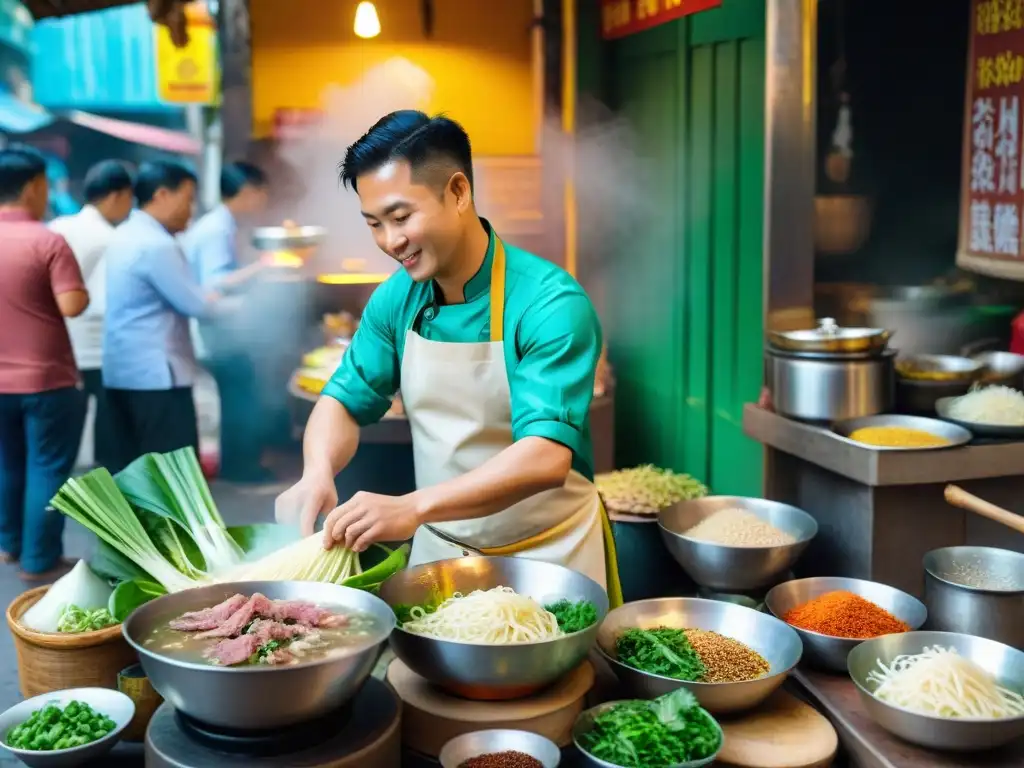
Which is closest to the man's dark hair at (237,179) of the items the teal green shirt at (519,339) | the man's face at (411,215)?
the teal green shirt at (519,339)

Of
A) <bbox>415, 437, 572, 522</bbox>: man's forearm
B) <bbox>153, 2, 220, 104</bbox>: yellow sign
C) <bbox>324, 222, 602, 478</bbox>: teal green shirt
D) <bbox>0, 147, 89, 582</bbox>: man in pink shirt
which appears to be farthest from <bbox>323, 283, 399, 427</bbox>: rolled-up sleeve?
<bbox>153, 2, 220, 104</bbox>: yellow sign

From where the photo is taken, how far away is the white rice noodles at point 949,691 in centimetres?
183

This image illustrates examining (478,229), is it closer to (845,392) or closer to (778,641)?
(778,641)

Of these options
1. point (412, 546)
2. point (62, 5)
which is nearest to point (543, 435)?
point (412, 546)

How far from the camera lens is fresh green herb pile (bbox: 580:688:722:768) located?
65.1 inches

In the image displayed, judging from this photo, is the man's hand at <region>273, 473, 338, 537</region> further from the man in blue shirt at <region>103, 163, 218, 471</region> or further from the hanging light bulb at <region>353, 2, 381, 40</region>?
the hanging light bulb at <region>353, 2, 381, 40</region>

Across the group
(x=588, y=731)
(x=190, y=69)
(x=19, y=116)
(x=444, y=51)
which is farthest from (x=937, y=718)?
(x=19, y=116)

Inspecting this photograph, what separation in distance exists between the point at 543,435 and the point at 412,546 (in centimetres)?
77

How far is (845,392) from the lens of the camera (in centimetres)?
344

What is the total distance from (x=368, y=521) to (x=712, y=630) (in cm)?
75

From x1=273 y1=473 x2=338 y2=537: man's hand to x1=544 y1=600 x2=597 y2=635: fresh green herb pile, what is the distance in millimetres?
583

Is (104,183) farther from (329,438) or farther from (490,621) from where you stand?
(490,621)

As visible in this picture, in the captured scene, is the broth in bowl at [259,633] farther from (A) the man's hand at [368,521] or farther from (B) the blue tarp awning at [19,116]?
(B) the blue tarp awning at [19,116]

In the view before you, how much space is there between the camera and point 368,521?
1.97 metres
